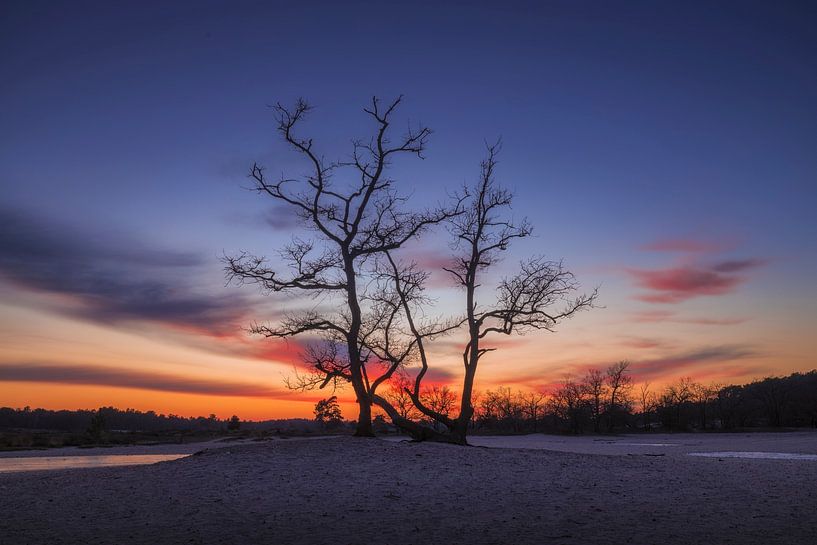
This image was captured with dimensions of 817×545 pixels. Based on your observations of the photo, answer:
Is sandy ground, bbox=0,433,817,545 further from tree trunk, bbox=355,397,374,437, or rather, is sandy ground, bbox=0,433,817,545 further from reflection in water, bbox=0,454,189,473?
reflection in water, bbox=0,454,189,473

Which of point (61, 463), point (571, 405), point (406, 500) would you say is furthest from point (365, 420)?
point (571, 405)

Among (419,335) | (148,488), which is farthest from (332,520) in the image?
(419,335)

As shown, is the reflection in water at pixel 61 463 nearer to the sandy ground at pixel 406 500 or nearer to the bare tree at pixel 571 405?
the sandy ground at pixel 406 500

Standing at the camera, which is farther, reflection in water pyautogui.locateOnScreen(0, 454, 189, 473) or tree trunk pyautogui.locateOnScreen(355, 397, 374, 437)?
reflection in water pyautogui.locateOnScreen(0, 454, 189, 473)

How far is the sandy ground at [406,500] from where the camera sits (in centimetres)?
826

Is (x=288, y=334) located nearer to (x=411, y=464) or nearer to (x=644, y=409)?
(x=411, y=464)

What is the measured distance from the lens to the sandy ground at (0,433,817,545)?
8.26 m

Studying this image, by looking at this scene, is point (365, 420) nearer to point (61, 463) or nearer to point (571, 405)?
point (61, 463)

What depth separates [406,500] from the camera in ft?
35.6

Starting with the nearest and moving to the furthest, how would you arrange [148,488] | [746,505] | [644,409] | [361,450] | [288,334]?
[746,505] < [148,488] < [361,450] < [288,334] < [644,409]

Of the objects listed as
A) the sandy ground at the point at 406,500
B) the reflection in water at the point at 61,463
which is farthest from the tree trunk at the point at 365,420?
the reflection in water at the point at 61,463

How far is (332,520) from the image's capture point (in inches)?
360

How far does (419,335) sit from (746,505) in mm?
13283

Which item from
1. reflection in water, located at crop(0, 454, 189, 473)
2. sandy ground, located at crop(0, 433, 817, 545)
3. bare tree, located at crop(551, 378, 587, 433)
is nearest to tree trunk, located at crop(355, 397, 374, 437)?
sandy ground, located at crop(0, 433, 817, 545)
